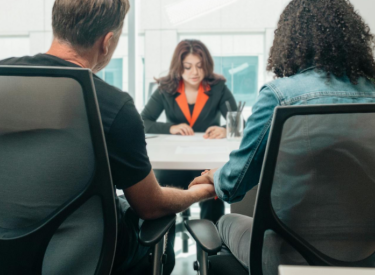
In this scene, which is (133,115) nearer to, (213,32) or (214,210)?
(214,210)

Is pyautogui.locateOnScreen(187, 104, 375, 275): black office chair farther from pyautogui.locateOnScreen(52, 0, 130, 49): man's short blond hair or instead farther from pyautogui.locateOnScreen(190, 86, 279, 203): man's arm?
pyautogui.locateOnScreen(52, 0, 130, 49): man's short blond hair

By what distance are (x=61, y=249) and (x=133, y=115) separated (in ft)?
1.14

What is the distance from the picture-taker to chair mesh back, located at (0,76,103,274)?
69cm

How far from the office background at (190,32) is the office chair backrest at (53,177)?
10.9 feet

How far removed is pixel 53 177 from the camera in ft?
2.41

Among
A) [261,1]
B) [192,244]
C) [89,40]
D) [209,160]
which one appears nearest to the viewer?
[89,40]

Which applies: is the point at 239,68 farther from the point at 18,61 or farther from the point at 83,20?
the point at 18,61

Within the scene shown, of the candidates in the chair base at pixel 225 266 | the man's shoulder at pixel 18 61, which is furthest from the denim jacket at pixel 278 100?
the man's shoulder at pixel 18 61

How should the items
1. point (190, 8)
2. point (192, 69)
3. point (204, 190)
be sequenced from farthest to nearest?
point (190, 8) < point (192, 69) < point (204, 190)

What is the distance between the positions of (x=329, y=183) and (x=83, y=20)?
74cm

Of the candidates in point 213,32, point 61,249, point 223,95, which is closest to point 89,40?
point 61,249

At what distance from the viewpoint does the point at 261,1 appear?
446 centimetres

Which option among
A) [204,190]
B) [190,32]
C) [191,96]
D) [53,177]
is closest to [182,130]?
[191,96]

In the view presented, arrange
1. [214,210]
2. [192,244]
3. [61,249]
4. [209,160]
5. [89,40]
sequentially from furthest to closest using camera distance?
[192,244] < [214,210] < [209,160] < [89,40] < [61,249]
